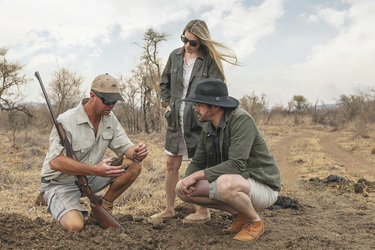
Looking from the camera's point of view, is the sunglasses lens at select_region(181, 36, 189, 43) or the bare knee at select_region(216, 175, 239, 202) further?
the sunglasses lens at select_region(181, 36, 189, 43)

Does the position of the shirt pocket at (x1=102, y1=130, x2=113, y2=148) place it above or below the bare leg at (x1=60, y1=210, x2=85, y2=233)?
above

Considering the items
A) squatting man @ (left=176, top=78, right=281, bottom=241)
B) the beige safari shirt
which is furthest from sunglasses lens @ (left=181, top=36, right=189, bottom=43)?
the beige safari shirt

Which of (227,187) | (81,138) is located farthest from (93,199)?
(227,187)

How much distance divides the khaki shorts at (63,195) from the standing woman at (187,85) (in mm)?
702

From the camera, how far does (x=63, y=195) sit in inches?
141

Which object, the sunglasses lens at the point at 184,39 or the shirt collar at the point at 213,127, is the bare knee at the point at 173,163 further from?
the sunglasses lens at the point at 184,39

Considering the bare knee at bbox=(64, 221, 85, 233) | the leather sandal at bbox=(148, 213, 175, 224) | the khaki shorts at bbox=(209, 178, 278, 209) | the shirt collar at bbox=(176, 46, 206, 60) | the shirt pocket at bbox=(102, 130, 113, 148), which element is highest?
the shirt collar at bbox=(176, 46, 206, 60)

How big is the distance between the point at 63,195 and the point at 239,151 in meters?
1.71

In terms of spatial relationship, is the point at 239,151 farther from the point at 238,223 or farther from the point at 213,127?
the point at 238,223

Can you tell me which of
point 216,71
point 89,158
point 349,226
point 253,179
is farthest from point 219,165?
point 349,226

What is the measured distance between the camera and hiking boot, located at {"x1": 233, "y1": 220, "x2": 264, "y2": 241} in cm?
325

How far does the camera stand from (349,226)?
13.1 ft

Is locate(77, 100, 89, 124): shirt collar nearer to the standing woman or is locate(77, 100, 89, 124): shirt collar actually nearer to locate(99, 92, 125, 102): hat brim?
locate(99, 92, 125, 102): hat brim

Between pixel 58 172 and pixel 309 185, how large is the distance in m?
4.63
